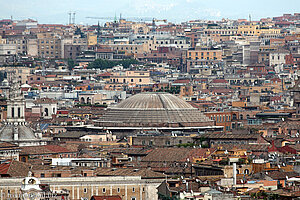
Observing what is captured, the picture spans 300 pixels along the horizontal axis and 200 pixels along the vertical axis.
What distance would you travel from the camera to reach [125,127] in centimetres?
14375

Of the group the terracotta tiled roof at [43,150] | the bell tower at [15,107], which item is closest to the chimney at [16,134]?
the bell tower at [15,107]

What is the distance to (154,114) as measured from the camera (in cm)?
14725

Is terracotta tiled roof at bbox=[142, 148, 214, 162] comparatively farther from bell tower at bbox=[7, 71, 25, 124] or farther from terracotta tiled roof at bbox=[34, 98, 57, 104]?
terracotta tiled roof at bbox=[34, 98, 57, 104]

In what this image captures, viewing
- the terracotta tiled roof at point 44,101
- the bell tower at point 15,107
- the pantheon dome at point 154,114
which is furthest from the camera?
the terracotta tiled roof at point 44,101

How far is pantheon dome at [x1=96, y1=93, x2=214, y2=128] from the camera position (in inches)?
5699

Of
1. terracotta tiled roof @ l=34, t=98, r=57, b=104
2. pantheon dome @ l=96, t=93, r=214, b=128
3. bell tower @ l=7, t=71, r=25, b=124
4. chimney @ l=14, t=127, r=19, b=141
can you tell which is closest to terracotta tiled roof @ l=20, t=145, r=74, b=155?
chimney @ l=14, t=127, r=19, b=141

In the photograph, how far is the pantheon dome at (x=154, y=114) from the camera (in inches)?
5699

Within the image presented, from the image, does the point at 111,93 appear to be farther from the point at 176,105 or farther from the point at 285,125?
the point at 285,125

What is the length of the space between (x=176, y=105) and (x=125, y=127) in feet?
27.0

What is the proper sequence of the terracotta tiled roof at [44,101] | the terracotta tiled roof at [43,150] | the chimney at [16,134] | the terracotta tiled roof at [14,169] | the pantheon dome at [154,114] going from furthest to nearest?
the terracotta tiled roof at [44,101], the pantheon dome at [154,114], the chimney at [16,134], the terracotta tiled roof at [43,150], the terracotta tiled roof at [14,169]

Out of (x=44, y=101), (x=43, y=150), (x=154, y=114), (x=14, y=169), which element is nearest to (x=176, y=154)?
(x=43, y=150)

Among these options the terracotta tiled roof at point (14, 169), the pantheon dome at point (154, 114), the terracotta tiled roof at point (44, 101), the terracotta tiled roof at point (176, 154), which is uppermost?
the terracotta tiled roof at point (14, 169)

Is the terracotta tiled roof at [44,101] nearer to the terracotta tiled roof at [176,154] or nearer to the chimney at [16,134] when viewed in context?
the chimney at [16,134]

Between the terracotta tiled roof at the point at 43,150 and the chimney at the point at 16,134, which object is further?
the chimney at the point at 16,134
